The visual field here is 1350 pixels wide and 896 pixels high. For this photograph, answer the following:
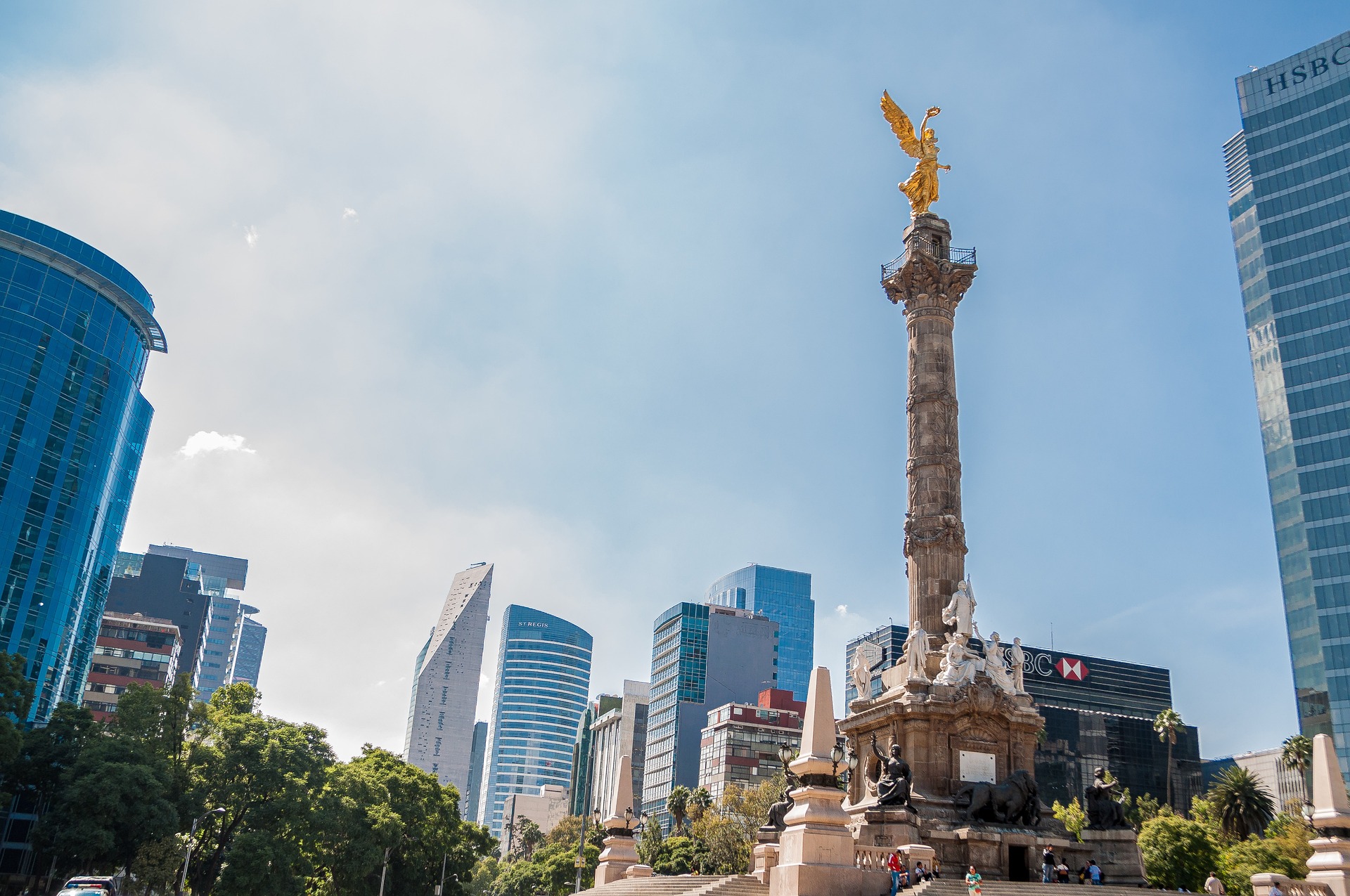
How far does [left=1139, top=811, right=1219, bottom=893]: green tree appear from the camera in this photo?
49.5m

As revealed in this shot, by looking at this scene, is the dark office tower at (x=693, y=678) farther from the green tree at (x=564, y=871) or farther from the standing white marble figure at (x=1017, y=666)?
the standing white marble figure at (x=1017, y=666)

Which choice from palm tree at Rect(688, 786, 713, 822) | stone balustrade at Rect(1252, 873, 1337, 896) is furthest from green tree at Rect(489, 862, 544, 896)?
stone balustrade at Rect(1252, 873, 1337, 896)

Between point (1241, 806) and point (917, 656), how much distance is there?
4708 cm

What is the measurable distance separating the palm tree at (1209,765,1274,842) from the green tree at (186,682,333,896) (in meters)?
55.9

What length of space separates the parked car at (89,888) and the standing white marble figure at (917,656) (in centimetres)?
2517

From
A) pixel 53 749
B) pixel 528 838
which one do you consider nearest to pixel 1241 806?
pixel 53 749

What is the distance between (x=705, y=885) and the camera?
25.7 meters

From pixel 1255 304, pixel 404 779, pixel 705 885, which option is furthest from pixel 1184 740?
pixel 705 885

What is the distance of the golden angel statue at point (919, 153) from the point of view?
41000 millimetres

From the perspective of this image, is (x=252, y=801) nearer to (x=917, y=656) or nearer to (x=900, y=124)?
(x=917, y=656)

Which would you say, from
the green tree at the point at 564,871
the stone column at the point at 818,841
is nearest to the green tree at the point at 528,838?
the green tree at the point at 564,871

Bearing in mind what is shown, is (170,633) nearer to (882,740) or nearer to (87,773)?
(87,773)

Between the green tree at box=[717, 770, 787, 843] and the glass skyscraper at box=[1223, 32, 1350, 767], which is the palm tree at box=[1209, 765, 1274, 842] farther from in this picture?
the green tree at box=[717, 770, 787, 843]

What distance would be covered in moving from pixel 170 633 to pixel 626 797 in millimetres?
87469
